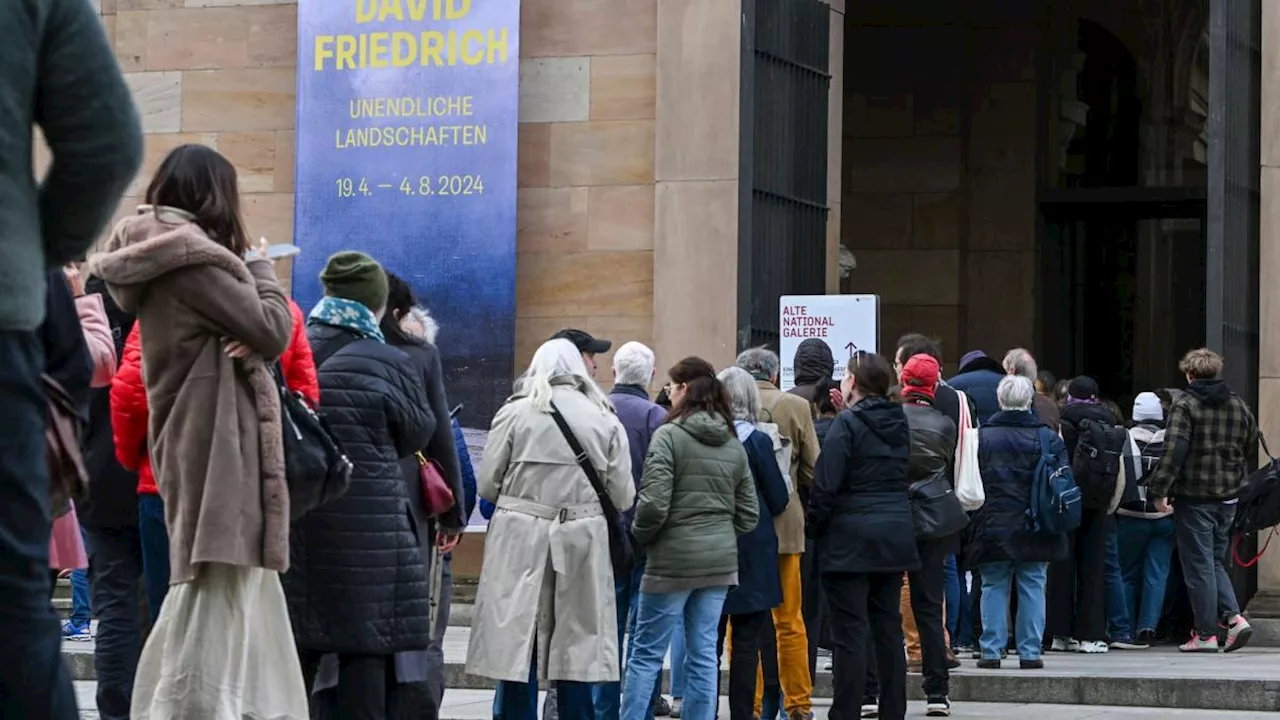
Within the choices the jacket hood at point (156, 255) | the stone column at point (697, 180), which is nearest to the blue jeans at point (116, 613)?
the jacket hood at point (156, 255)

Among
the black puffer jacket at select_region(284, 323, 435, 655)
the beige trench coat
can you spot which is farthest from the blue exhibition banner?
the black puffer jacket at select_region(284, 323, 435, 655)

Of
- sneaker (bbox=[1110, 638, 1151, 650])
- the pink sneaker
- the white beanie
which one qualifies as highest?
the white beanie

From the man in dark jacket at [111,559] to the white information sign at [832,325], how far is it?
5.86 m

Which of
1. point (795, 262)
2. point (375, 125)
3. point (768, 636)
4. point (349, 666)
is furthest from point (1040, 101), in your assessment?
point (349, 666)

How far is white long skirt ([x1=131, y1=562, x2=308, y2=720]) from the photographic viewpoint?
6523 millimetres

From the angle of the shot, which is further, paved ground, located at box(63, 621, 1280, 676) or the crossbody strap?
paved ground, located at box(63, 621, 1280, 676)

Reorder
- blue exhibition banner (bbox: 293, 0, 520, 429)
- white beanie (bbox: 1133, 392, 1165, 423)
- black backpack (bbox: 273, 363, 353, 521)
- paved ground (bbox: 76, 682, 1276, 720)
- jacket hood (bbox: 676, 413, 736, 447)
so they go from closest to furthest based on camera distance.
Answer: black backpack (bbox: 273, 363, 353, 521) → jacket hood (bbox: 676, 413, 736, 447) → paved ground (bbox: 76, 682, 1276, 720) → white beanie (bbox: 1133, 392, 1165, 423) → blue exhibition banner (bbox: 293, 0, 520, 429)

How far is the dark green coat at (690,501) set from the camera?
31.2ft

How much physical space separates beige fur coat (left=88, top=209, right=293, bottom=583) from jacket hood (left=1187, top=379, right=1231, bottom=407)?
871cm

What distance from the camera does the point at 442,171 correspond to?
52.4 ft

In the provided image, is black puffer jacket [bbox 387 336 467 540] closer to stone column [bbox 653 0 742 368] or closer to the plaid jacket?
the plaid jacket

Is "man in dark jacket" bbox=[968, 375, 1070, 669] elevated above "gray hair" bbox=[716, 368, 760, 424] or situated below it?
below

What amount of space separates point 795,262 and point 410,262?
2.59 meters

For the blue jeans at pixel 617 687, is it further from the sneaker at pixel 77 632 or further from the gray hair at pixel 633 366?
the sneaker at pixel 77 632
